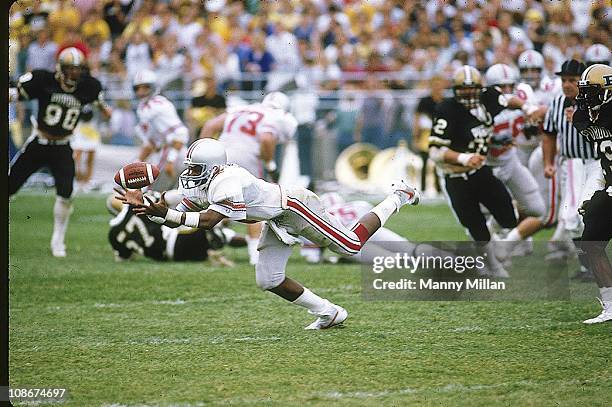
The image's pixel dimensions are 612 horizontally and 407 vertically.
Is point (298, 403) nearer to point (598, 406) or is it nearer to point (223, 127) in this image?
point (598, 406)

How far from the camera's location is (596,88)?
194 inches

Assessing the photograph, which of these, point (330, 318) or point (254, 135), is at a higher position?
point (254, 135)

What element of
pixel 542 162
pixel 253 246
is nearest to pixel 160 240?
pixel 253 246

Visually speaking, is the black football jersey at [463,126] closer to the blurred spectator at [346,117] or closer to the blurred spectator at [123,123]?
the blurred spectator at [346,117]

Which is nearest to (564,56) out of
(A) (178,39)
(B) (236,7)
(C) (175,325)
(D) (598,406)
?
(B) (236,7)

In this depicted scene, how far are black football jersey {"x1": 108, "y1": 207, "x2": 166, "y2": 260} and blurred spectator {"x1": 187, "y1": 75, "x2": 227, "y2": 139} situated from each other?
3.07 meters

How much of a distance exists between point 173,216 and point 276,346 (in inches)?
30.2

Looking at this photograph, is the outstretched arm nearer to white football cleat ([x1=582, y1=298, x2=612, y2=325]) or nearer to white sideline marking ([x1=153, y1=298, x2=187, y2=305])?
white sideline marking ([x1=153, y1=298, x2=187, y2=305])

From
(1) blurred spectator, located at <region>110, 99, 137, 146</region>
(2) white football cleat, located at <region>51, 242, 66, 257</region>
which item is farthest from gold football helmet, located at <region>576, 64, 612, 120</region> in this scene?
(1) blurred spectator, located at <region>110, 99, 137, 146</region>

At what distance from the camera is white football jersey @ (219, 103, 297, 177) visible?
297 inches

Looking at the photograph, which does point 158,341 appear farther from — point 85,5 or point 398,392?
point 85,5

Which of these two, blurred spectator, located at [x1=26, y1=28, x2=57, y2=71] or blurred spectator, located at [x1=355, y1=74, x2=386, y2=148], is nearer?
blurred spectator, located at [x1=26, y1=28, x2=57, y2=71]

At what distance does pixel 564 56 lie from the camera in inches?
382

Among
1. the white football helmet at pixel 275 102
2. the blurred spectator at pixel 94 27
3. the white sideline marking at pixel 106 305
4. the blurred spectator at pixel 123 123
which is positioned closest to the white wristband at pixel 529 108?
the white football helmet at pixel 275 102
